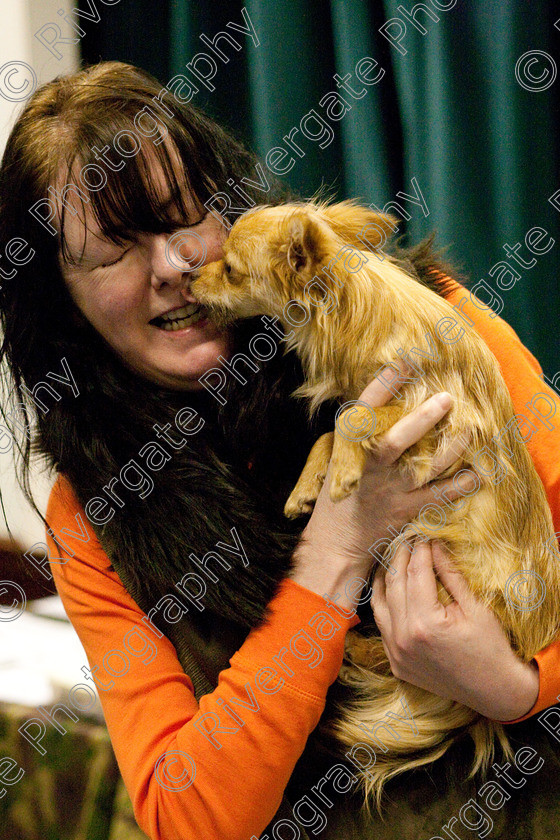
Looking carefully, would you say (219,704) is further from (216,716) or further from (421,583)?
(421,583)

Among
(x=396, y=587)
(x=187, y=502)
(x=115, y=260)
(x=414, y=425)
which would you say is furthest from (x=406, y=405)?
(x=115, y=260)

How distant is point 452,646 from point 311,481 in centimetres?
34

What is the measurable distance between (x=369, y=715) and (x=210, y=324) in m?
0.73

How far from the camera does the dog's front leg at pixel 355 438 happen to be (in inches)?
37.1

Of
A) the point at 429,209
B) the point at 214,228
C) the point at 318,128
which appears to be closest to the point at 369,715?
the point at 214,228

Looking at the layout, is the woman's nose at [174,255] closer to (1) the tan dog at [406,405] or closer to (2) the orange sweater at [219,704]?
(1) the tan dog at [406,405]

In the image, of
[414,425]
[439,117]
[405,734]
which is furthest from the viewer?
[439,117]

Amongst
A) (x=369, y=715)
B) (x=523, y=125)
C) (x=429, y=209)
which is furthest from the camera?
(x=429, y=209)

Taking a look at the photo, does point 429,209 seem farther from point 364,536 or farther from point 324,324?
point 364,536

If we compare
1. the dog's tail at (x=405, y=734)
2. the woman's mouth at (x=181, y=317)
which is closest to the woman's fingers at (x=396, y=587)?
the dog's tail at (x=405, y=734)

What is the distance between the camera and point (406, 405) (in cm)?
97

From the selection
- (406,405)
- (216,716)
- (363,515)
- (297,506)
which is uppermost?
(406,405)

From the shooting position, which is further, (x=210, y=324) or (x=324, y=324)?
(x=210, y=324)

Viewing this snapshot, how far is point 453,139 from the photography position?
1.53 meters
